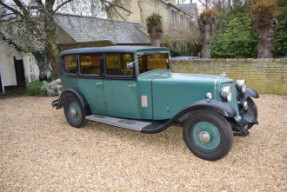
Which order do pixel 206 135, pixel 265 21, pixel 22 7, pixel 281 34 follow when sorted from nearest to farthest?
pixel 206 135, pixel 22 7, pixel 265 21, pixel 281 34

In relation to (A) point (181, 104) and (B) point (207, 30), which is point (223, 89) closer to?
(A) point (181, 104)

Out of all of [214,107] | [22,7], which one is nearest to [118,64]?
[214,107]

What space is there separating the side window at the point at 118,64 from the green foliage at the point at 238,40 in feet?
35.0

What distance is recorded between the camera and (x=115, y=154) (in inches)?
162

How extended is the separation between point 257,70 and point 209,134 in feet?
20.6

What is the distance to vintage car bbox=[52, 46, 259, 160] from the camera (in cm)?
369

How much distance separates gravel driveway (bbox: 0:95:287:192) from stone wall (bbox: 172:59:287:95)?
3.37m

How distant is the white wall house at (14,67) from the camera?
11914 millimetres

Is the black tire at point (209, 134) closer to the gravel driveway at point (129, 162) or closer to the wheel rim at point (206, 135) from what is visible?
the wheel rim at point (206, 135)

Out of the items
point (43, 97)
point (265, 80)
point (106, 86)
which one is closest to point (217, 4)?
point (265, 80)

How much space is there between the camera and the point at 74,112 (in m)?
5.55

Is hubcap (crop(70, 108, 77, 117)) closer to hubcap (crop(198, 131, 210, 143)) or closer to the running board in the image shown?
the running board

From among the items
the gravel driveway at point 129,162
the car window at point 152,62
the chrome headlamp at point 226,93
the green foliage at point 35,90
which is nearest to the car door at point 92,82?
the gravel driveway at point 129,162

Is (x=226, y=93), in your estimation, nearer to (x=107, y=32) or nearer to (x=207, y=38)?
(x=207, y=38)
